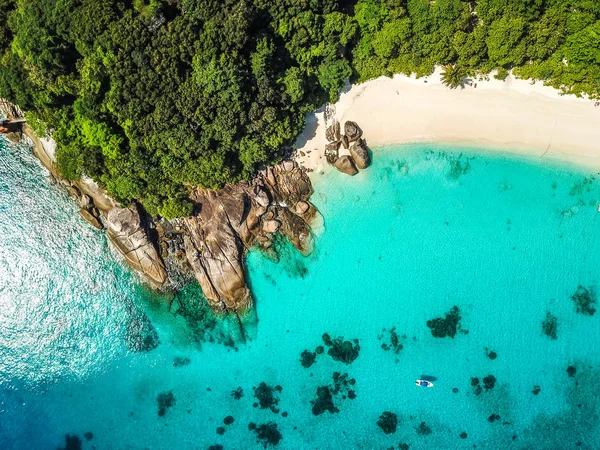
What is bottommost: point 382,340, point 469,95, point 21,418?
point 21,418

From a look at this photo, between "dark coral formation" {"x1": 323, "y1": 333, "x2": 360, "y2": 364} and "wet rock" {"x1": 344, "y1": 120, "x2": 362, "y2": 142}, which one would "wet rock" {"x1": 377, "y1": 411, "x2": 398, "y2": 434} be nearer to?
"dark coral formation" {"x1": 323, "y1": 333, "x2": 360, "y2": 364}

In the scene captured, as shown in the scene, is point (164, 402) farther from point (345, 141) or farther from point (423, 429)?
point (345, 141)

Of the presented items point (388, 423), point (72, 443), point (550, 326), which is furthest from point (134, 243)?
point (550, 326)

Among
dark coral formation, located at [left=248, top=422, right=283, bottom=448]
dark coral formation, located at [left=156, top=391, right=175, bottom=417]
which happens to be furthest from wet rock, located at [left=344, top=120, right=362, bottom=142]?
dark coral formation, located at [left=156, top=391, right=175, bottom=417]

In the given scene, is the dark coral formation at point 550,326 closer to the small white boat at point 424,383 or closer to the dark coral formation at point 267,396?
the small white boat at point 424,383

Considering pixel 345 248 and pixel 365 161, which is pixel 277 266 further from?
pixel 365 161

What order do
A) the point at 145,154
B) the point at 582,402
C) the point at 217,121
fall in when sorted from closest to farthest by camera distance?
the point at 217,121 → the point at 145,154 → the point at 582,402

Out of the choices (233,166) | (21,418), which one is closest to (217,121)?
(233,166)
